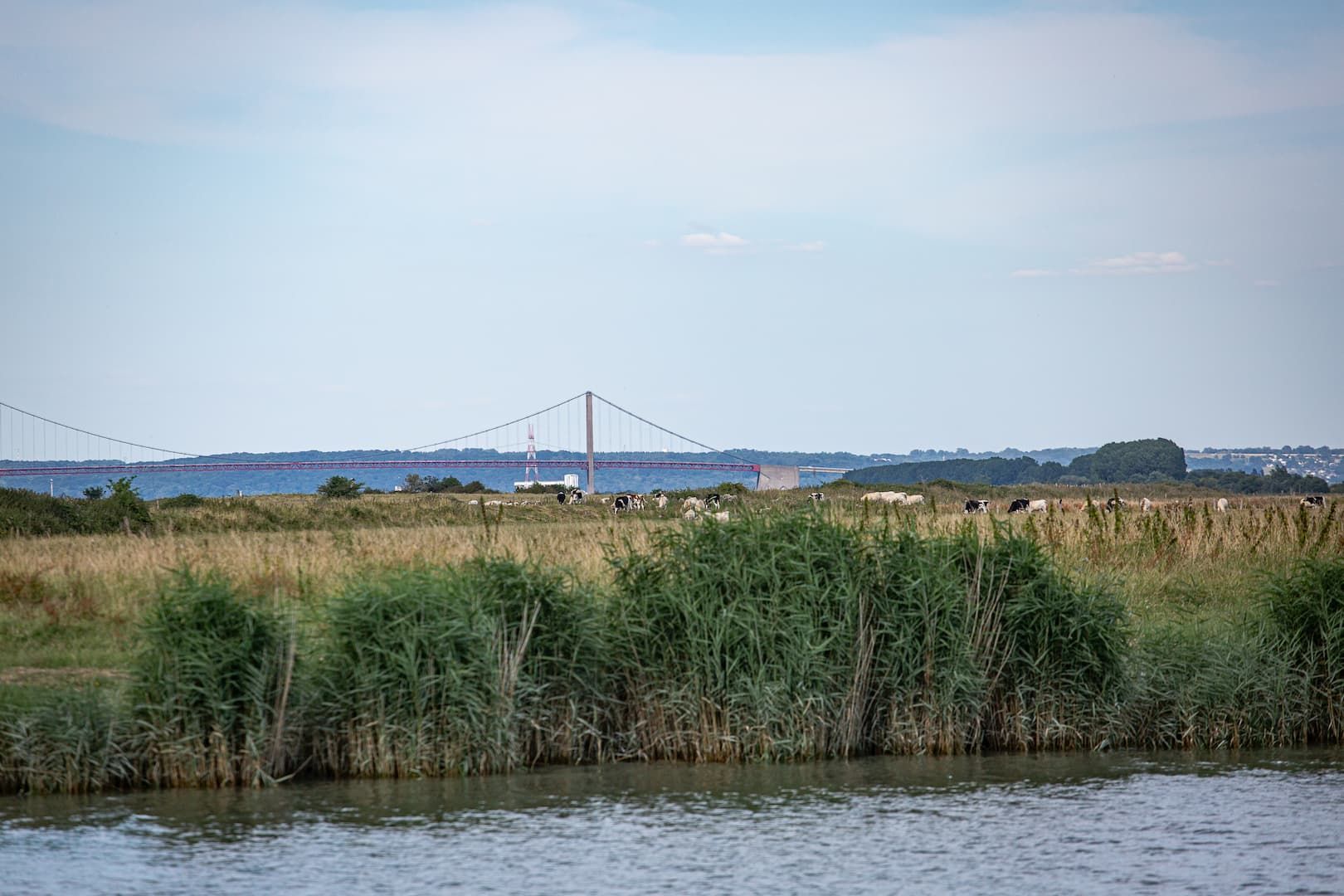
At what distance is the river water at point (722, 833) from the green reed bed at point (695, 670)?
0.38 m

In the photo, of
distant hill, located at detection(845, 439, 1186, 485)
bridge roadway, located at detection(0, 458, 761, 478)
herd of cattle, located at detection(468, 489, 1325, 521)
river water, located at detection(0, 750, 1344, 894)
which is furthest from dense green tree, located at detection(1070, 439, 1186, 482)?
river water, located at detection(0, 750, 1344, 894)

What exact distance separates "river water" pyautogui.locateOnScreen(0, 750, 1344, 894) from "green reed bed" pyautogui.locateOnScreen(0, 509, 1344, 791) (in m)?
0.38

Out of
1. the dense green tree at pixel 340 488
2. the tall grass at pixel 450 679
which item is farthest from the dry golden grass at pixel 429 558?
the dense green tree at pixel 340 488

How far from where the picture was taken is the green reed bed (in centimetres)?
1088

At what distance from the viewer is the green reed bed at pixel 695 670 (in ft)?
35.7

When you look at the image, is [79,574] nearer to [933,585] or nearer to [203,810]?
[203,810]

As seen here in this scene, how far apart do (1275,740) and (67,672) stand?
11509 millimetres

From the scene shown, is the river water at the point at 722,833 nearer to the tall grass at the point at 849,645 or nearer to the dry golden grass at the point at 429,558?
the tall grass at the point at 849,645

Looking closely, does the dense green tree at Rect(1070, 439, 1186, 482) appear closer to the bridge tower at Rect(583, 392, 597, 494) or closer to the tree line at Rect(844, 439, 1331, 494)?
the tree line at Rect(844, 439, 1331, 494)

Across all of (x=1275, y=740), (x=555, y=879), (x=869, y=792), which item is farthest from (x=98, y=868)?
(x=1275, y=740)

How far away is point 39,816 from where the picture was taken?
9.85m

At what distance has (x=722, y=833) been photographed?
9.60 m

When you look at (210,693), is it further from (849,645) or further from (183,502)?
(183,502)

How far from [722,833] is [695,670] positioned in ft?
7.93
